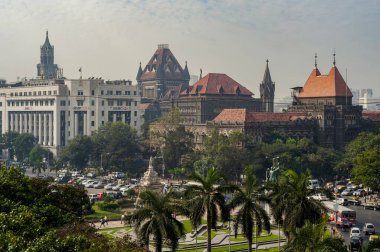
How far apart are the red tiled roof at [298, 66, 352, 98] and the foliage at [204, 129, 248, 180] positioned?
95.3 feet

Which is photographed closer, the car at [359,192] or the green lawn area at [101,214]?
the green lawn area at [101,214]

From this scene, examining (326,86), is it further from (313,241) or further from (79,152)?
(313,241)

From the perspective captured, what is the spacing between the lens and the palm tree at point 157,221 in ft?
126

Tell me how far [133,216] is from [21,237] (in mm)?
9122

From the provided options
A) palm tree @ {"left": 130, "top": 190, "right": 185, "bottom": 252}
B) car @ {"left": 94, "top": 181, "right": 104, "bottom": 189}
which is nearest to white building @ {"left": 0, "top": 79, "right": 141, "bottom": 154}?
car @ {"left": 94, "top": 181, "right": 104, "bottom": 189}

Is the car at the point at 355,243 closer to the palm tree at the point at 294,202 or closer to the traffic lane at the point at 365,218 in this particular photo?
the traffic lane at the point at 365,218

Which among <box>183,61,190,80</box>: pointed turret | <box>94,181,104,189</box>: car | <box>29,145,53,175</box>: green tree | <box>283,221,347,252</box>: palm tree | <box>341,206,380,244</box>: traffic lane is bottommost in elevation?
<box>341,206,380,244</box>: traffic lane

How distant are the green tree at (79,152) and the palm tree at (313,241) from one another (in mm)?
83811

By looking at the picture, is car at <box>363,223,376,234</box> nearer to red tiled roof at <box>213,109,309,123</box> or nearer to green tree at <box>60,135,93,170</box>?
red tiled roof at <box>213,109,309,123</box>

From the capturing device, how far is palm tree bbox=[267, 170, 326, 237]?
42625 mm

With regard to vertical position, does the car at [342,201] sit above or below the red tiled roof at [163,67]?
below

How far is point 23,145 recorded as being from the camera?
134375 mm

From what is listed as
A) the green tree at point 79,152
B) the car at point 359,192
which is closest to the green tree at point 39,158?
the green tree at point 79,152

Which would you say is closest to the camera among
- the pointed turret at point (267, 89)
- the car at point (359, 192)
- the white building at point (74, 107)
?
the car at point (359, 192)
